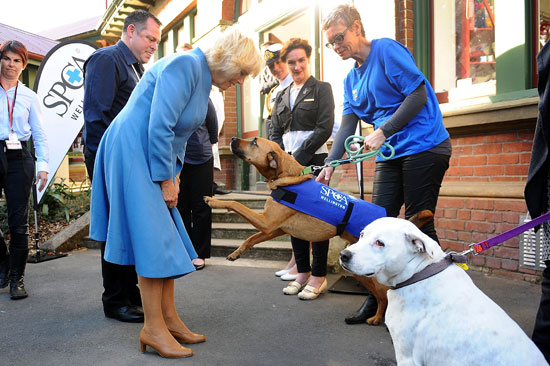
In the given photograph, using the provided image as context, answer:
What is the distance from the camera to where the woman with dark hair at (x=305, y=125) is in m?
4.02

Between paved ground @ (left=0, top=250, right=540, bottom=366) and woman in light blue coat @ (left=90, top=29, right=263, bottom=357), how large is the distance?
349 mm

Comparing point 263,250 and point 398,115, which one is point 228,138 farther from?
point 398,115

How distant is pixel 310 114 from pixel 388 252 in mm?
2562

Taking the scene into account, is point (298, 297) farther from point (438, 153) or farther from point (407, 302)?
point (407, 302)

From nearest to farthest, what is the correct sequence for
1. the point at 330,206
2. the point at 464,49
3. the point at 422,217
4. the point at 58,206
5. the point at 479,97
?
the point at 422,217
the point at 330,206
the point at 479,97
the point at 464,49
the point at 58,206

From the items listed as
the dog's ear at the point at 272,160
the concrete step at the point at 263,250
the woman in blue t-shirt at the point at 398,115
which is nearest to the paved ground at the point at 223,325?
the concrete step at the point at 263,250

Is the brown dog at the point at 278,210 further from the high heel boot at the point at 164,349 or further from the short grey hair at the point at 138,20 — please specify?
the short grey hair at the point at 138,20

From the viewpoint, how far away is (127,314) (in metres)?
3.35

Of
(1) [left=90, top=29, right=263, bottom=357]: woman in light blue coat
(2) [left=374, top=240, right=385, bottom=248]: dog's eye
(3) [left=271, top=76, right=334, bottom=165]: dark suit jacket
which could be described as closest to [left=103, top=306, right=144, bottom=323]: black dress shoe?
(1) [left=90, top=29, right=263, bottom=357]: woman in light blue coat

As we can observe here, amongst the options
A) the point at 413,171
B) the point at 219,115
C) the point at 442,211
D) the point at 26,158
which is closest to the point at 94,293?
the point at 26,158

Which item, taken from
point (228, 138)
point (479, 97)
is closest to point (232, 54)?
point (479, 97)

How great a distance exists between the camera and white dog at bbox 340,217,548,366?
5.66 feet

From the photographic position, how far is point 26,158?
4.15 m

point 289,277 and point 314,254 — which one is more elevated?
point 314,254
